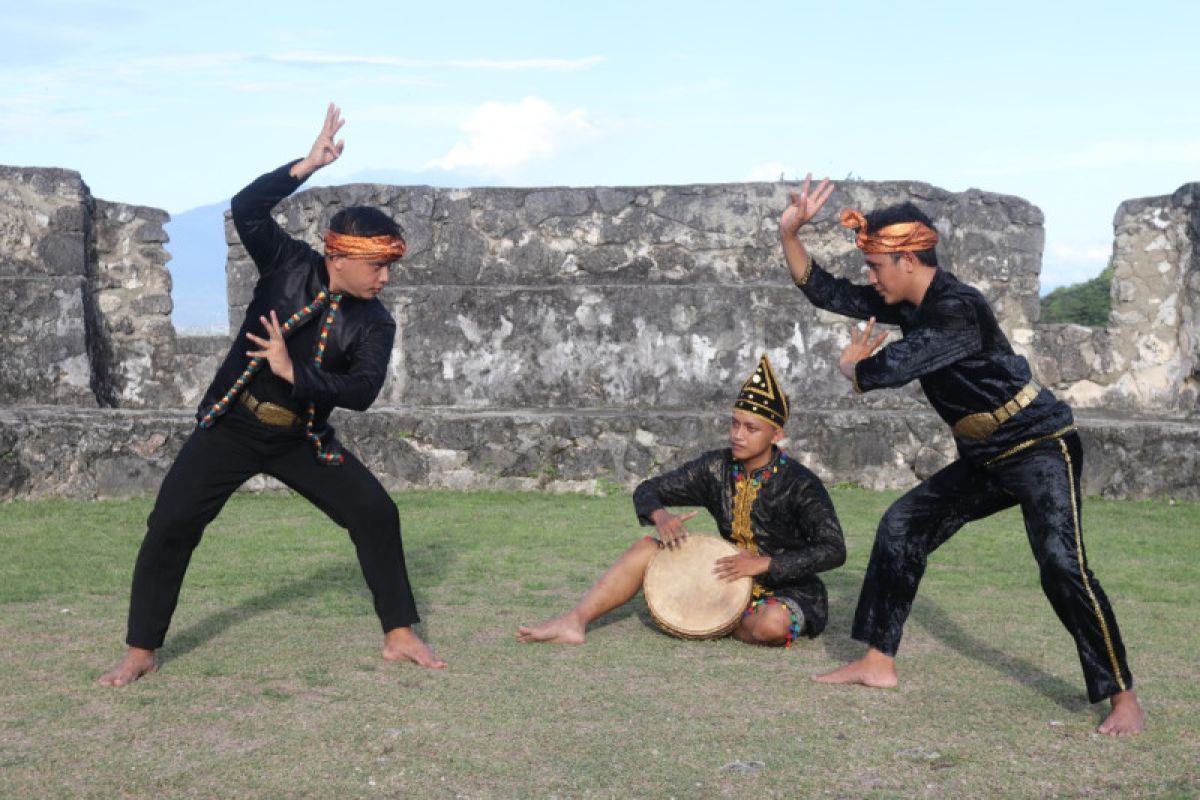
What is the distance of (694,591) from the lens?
5.51 metres

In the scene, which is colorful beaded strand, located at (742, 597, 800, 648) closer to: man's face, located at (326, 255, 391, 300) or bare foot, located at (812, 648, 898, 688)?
bare foot, located at (812, 648, 898, 688)

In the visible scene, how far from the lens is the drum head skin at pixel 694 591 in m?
5.45

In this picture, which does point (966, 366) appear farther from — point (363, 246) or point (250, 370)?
point (250, 370)

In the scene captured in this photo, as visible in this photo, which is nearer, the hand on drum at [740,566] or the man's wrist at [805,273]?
the man's wrist at [805,273]

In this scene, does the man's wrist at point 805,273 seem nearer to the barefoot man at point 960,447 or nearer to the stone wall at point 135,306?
the barefoot man at point 960,447

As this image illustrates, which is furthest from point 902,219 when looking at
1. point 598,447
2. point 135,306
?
point 135,306

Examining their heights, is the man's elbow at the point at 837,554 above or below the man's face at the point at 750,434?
below

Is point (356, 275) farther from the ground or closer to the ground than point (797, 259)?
closer to the ground

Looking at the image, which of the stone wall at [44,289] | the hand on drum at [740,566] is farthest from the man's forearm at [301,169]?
the stone wall at [44,289]

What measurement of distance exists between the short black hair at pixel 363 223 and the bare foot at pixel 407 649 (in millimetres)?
1431

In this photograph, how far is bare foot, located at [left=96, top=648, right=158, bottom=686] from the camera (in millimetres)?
4801

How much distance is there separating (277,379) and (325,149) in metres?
0.82

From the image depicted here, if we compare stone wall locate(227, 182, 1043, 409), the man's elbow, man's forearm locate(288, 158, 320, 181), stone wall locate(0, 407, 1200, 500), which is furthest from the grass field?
stone wall locate(227, 182, 1043, 409)

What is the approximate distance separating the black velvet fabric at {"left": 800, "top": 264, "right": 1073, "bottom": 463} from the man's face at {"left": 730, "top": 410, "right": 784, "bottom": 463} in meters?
0.85
